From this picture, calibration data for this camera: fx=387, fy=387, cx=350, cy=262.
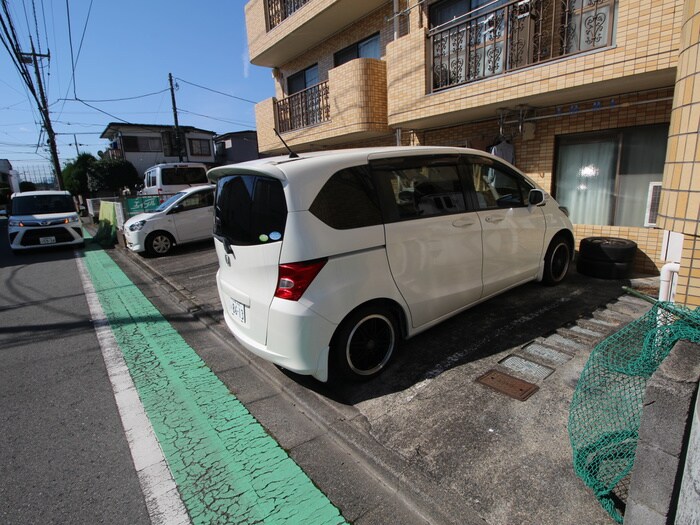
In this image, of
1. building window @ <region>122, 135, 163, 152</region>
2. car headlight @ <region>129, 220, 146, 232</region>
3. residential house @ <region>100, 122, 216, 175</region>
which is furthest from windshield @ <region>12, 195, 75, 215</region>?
building window @ <region>122, 135, 163, 152</region>

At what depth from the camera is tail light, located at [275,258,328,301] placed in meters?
2.69

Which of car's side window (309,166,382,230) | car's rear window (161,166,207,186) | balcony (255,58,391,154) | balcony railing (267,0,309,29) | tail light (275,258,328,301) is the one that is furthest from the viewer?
car's rear window (161,166,207,186)

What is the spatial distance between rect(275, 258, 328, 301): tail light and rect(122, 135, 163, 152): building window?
34946 millimetres

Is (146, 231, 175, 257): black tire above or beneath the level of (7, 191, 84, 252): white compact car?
beneath

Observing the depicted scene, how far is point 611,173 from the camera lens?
5996 mm

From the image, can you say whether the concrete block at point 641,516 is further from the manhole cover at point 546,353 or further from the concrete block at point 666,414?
the manhole cover at point 546,353

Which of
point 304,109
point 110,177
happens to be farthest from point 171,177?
point 110,177

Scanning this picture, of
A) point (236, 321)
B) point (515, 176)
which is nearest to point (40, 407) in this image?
point (236, 321)

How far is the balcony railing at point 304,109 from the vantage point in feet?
32.2

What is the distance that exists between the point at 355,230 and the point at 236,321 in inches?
54.1

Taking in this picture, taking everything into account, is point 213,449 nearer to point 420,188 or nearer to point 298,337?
point 298,337

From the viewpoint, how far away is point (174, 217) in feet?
32.0

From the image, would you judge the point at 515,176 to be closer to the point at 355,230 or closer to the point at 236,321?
the point at 355,230

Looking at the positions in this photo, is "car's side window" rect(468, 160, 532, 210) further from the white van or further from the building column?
the white van
